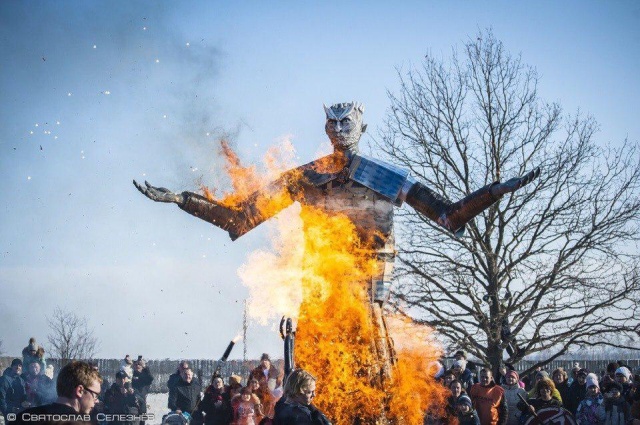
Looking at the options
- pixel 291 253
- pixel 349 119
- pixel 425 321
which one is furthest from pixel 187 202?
pixel 425 321

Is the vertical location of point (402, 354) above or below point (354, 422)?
above

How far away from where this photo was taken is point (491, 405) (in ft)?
37.2

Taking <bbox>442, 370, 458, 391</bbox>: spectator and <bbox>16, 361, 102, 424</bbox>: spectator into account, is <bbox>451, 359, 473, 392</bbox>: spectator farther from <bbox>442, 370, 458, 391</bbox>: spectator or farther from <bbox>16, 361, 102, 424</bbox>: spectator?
<bbox>16, 361, 102, 424</bbox>: spectator

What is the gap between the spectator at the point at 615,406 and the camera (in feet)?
41.7

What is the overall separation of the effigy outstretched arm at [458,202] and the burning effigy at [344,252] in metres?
0.01

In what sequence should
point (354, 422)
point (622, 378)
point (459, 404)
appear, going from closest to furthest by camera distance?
1. point (354, 422)
2. point (459, 404)
3. point (622, 378)

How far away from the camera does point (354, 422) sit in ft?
27.7

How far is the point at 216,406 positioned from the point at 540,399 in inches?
176

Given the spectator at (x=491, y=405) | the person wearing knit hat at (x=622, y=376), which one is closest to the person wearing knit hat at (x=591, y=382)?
the person wearing knit hat at (x=622, y=376)

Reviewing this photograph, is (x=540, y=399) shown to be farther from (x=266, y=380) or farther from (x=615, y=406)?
(x=266, y=380)

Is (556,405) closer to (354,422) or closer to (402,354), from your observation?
(402,354)

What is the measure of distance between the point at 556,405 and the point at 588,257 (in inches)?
421

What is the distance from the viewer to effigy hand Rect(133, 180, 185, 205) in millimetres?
8016

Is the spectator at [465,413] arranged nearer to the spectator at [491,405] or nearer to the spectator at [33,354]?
the spectator at [491,405]
